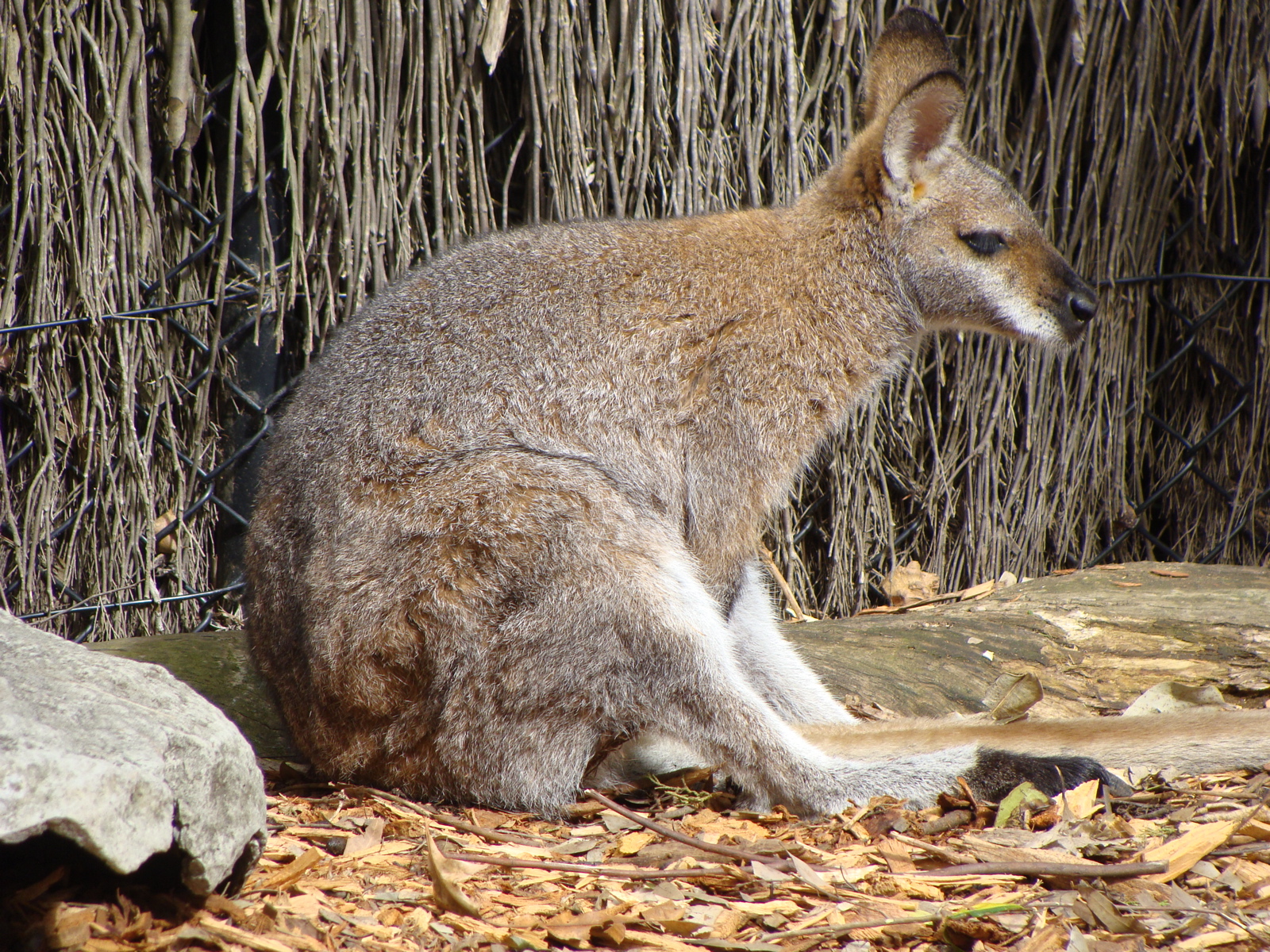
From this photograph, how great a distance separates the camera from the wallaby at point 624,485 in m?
3.06

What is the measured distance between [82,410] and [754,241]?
311 cm

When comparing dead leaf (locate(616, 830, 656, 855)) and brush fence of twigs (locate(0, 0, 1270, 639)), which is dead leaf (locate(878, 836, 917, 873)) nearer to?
dead leaf (locate(616, 830, 656, 855))

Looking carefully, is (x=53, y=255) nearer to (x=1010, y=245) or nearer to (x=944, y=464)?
(x=1010, y=245)

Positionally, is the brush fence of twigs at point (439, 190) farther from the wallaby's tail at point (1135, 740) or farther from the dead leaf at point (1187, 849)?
the dead leaf at point (1187, 849)

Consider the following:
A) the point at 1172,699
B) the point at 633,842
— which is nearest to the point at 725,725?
the point at 633,842

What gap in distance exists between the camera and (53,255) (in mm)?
4613

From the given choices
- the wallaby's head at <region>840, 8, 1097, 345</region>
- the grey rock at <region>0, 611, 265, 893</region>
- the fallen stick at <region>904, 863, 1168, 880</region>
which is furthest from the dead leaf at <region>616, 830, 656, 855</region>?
the wallaby's head at <region>840, 8, 1097, 345</region>

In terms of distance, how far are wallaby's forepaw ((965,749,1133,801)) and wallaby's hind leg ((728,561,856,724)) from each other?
796mm

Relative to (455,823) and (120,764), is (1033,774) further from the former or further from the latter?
(120,764)

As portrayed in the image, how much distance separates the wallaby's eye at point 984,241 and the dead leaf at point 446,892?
313cm

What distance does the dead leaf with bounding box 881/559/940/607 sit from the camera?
5.90 metres

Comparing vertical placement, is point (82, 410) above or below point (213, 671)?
A: above

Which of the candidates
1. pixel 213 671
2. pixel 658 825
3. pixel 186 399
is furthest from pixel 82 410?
pixel 658 825

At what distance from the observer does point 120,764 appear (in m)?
1.82
